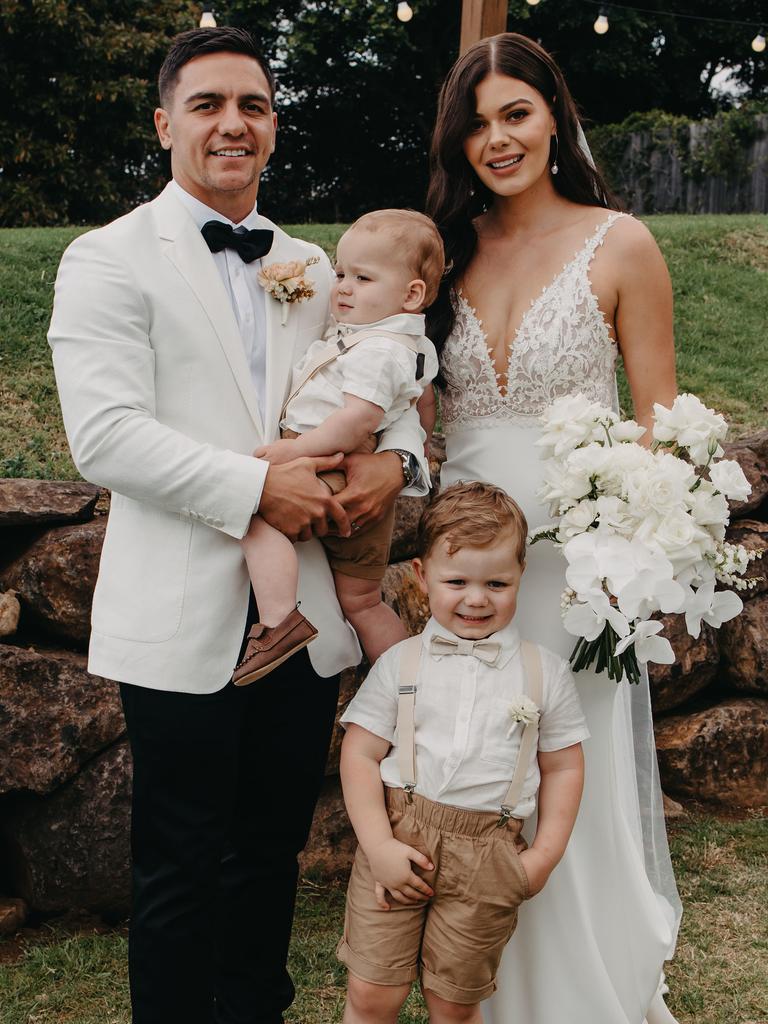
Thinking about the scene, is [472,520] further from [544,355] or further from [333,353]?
[544,355]

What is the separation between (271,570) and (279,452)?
29 centimetres

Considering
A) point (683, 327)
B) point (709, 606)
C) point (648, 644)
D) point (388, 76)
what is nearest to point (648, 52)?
point (388, 76)

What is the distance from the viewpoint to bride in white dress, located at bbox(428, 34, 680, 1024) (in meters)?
2.97

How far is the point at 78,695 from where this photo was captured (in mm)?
3809

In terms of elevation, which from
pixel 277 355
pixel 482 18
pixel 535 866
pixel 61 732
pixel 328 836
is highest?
pixel 482 18

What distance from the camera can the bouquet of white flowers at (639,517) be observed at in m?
2.38

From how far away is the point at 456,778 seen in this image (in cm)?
248

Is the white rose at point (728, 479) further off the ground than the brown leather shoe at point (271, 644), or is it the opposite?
the white rose at point (728, 479)

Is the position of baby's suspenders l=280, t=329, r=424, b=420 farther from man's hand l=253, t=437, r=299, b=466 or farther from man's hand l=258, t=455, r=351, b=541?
man's hand l=258, t=455, r=351, b=541

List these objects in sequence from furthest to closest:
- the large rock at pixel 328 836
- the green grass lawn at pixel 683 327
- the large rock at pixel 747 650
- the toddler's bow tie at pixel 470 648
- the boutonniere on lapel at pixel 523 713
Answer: the green grass lawn at pixel 683 327
the large rock at pixel 747 650
the large rock at pixel 328 836
the toddler's bow tie at pixel 470 648
the boutonniere on lapel at pixel 523 713

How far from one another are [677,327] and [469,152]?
15.1ft

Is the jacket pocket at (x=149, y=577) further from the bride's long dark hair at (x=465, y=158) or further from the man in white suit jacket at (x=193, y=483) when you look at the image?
the bride's long dark hair at (x=465, y=158)

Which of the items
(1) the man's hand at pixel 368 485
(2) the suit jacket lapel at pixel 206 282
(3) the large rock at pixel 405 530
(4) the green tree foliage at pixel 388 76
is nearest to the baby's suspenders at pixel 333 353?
(2) the suit jacket lapel at pixel 206 282

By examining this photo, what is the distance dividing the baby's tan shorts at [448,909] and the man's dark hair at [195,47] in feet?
6.16
